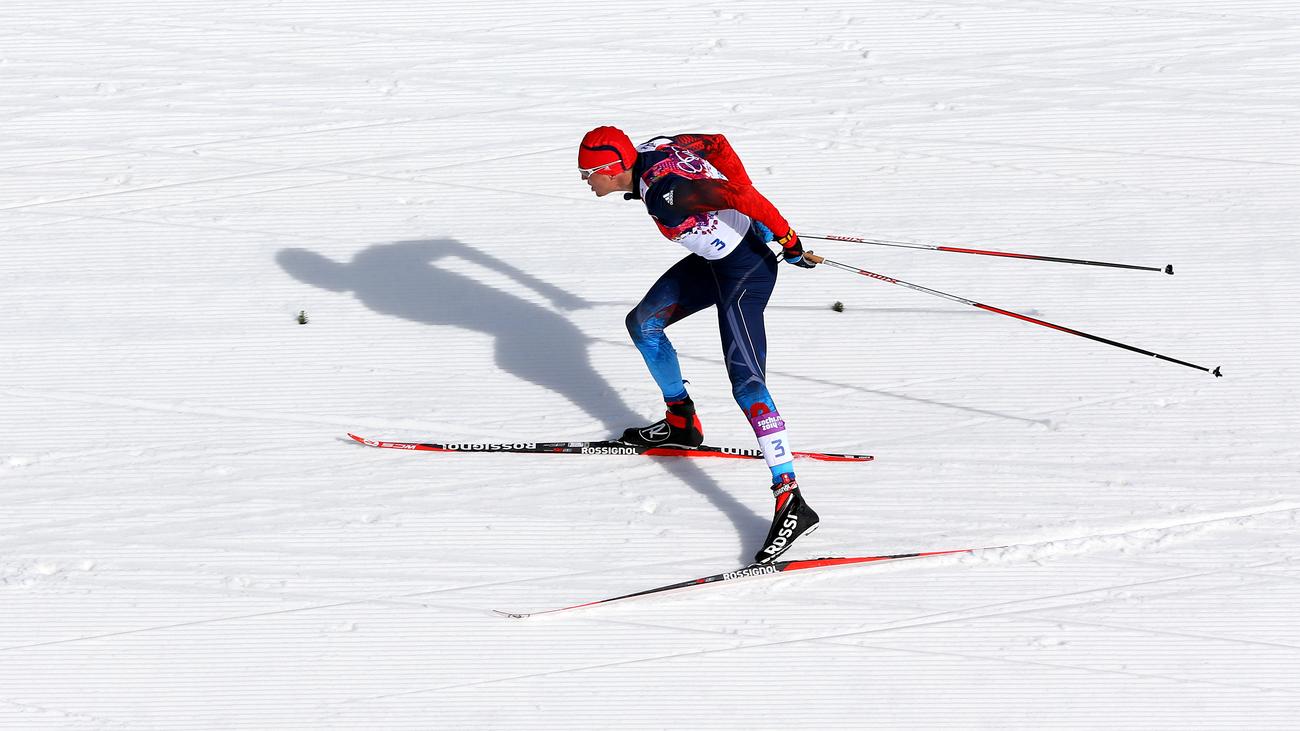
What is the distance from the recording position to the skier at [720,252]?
523 cm

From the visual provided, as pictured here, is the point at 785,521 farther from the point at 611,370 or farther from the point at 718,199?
the point at 611,370

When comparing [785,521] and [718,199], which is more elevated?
[718,199]

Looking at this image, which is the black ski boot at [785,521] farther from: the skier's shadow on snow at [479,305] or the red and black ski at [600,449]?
the skier's shadow on snow at [479,305]

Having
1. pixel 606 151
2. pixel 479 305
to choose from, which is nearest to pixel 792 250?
pixel 606 151

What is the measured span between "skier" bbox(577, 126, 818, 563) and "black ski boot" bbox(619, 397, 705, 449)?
0.35 metres

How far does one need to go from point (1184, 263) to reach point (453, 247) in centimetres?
393

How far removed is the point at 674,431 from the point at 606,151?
56.7 inches

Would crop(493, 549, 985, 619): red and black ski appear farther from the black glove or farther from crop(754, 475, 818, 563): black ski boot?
the black glove

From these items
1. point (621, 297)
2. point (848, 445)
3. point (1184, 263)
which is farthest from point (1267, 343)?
point (621, 297)

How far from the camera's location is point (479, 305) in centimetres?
717

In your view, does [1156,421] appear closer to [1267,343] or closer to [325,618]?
[1267,343]

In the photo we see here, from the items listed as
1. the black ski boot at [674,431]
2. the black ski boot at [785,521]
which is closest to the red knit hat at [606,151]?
the black ski boot at [674,431]

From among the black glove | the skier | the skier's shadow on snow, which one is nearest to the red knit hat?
the skier

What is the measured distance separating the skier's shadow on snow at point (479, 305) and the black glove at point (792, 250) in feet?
4.33
